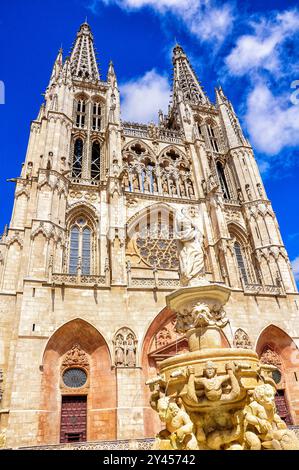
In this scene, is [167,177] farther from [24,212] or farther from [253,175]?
[24,212]

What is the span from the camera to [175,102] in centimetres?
3147

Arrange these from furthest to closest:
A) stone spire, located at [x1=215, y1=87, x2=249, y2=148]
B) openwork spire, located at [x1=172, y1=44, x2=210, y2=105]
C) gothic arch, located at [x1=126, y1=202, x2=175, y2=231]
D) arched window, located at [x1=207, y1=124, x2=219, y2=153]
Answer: openwork spire, located at [x1=172, y1=44, x2=210, y2=105] < arched window, located at [x1=207, y1=124, x2=219, y2=153] < stone spire, located at [x1=215, y1=87, x2=249, y2=148] < gothic arch, located at [x1=126, y1=202, x2=175, y2=231]

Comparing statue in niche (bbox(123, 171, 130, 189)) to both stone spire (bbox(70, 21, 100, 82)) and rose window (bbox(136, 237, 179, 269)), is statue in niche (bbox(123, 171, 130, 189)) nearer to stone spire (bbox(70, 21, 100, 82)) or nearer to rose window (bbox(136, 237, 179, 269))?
rose window (bbox(136, 237, 179, 269))

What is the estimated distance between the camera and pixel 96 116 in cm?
2527

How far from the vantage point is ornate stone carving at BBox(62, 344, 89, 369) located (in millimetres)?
13617

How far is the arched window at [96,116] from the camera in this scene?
24703mm

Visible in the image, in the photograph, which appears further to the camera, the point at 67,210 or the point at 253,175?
the point at 253,175

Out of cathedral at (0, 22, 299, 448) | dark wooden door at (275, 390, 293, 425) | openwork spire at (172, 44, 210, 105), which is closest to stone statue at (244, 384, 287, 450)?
cathedral at (0, 22, 299, 448)

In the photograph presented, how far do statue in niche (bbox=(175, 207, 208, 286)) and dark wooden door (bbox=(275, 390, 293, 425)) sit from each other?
1192 cm

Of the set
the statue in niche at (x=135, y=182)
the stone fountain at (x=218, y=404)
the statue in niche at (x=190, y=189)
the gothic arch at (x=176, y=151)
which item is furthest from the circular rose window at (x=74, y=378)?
the gothic arch at (x=176, y=151)

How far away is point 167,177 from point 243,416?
19253 mm

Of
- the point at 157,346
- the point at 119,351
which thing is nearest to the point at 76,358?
the point at 119,351
